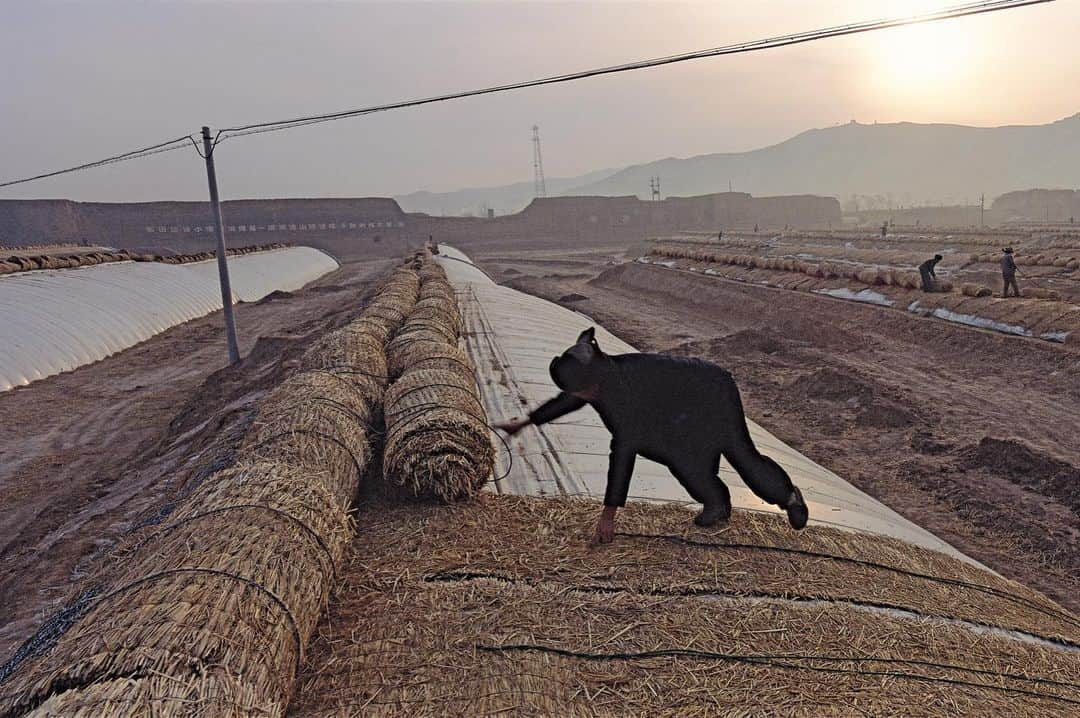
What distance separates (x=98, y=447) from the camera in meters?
13.8

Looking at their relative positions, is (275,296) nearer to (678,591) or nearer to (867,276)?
(867,276)

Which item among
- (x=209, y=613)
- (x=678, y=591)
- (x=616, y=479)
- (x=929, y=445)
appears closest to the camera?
(x=209, y=613)

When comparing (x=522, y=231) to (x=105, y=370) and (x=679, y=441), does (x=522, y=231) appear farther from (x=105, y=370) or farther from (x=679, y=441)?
(x=679, y=441)

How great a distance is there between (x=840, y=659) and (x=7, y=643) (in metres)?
7.16

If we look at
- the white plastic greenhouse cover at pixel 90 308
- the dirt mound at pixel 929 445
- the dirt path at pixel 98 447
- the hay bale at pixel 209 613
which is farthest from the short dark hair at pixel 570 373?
the white plastic greenhouse cover at pixel 90 308

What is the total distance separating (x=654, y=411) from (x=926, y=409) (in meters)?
12.7

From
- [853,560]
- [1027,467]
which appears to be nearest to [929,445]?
[1027,467]

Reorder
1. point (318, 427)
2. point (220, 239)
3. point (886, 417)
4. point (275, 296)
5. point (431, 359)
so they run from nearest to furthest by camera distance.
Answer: point (318, 427)
point (431, 359)
point (886, 417)
point (220, 239)
point (275, 296)

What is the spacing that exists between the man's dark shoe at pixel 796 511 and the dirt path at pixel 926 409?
191 inches

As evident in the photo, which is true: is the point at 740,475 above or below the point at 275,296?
below

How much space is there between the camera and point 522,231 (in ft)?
272

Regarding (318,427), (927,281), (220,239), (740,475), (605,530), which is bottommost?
(927,281)

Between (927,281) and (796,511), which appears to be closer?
(796,511)

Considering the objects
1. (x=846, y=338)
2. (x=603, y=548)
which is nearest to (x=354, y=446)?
(x=603, y=548)
